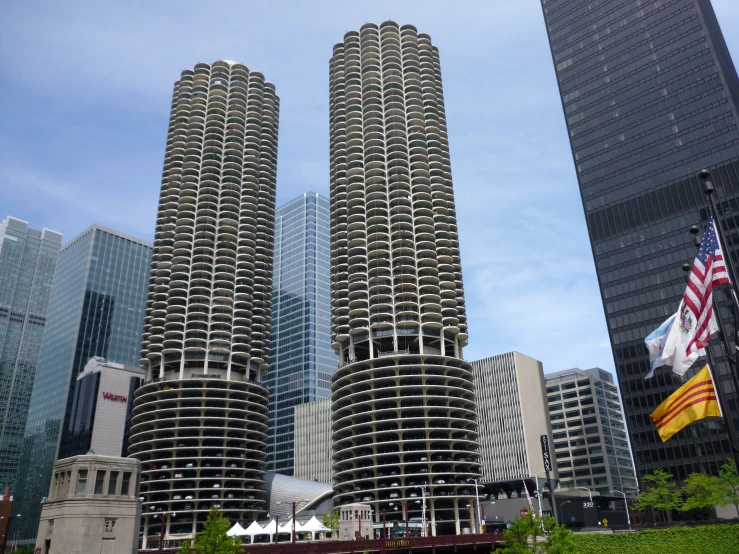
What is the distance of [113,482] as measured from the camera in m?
62.2

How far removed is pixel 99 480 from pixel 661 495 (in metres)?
114

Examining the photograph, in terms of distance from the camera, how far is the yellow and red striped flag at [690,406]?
109 feet

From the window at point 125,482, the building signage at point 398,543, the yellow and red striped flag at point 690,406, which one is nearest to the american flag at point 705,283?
the yellow and red striped flag at point 690,406

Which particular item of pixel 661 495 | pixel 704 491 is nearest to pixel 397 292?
pixel 661 495

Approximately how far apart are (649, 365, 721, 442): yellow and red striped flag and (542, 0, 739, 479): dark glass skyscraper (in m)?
117

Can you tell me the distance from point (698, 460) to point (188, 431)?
114m

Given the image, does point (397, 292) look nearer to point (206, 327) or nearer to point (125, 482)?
point (206, 327)

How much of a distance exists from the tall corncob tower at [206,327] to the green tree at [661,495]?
3430 inches

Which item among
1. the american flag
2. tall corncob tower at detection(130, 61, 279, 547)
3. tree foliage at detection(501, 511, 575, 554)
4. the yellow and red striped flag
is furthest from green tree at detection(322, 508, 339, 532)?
the american flag

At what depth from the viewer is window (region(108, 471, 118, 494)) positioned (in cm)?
6172

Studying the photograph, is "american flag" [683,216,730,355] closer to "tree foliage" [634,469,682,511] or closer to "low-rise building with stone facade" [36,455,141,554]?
"low-rise building with stone facade" [36,455,141,554]

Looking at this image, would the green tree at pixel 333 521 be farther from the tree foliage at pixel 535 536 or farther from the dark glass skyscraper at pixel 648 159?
the tree foliage at pixel 535 536

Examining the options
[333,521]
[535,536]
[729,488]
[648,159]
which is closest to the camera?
[535,536]

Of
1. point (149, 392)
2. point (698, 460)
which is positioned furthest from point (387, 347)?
point (698, 460)
